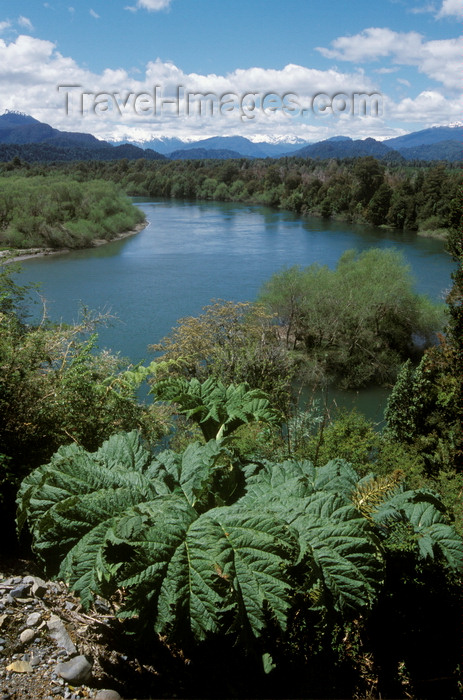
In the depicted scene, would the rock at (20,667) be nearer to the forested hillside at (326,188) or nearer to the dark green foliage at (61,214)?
the forested hillside at (326,188)

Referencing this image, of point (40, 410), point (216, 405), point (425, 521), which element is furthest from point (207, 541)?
point (40, 410)

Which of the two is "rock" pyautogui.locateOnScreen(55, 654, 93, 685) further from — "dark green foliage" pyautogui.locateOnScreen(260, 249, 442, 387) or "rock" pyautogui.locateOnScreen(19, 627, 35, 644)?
"dark green foliage" pyautogui.locateOnScreen(260, 249, 442, 387)

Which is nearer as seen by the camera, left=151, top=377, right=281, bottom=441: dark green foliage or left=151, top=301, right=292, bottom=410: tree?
left=151, top=377, right=281, bottom=441: dark green foliage

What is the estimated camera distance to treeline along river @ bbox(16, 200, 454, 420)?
95.7 ft

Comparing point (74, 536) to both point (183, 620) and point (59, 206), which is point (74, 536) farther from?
point (59, 206)

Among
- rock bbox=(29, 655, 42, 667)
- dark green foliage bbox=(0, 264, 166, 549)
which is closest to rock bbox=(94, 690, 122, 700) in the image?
rock bbox=(29, 655, 42, 667)

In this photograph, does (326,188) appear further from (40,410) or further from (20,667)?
(20,667)

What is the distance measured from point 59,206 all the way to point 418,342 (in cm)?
4456

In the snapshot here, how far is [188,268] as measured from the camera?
4112cm

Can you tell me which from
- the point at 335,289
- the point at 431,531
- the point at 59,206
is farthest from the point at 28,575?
the point at 59,206

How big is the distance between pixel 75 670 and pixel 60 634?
1.06 ft

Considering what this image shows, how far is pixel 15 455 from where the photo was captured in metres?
4.45

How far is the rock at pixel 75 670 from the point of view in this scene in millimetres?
2500

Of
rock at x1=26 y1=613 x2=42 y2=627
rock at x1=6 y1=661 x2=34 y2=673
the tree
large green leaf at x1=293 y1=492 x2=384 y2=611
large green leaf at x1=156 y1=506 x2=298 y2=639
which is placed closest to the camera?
large green leaf at x1=156 y1=506 x2=298 y2=639
